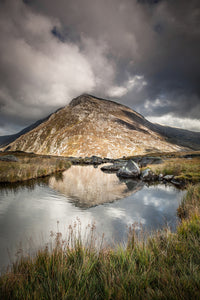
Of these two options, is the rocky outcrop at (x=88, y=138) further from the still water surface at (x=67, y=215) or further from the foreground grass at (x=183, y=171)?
the still water surface at (x=67, y=215)

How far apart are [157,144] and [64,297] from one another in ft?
495

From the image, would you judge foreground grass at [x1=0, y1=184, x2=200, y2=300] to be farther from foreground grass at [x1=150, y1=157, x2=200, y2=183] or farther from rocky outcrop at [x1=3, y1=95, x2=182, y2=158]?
rocky outcrop at [x1=3, y1=95, x2=182, y2=158]

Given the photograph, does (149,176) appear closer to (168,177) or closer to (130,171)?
(168,177)

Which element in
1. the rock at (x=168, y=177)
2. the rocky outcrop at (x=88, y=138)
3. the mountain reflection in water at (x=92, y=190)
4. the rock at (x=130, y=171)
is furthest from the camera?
the rocky outcrop at (x=88, y=138)

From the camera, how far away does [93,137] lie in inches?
5059

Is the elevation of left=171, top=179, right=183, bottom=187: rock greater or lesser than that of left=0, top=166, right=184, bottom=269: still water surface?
greater

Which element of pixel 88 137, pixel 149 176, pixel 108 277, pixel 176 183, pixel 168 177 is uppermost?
pixel 88 137

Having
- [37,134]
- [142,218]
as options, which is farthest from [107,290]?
[37,134]

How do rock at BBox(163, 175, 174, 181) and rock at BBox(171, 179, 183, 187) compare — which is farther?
rock at BBox(163, 175, 174, 181)

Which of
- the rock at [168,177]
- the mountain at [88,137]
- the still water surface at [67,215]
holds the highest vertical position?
the mountain at [88,137]

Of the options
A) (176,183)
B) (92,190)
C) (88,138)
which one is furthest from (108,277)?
(88,138)

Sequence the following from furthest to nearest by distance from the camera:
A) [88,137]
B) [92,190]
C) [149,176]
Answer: [88,137]
[149,176]
[92,190]

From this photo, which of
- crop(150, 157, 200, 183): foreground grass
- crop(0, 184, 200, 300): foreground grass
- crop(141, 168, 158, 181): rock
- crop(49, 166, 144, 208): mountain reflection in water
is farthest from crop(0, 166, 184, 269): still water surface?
crop(141, 168, 158, 181): rock

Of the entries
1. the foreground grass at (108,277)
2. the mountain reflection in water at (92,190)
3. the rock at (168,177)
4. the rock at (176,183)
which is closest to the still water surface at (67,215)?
the mountain reflection in water at (92,190)
